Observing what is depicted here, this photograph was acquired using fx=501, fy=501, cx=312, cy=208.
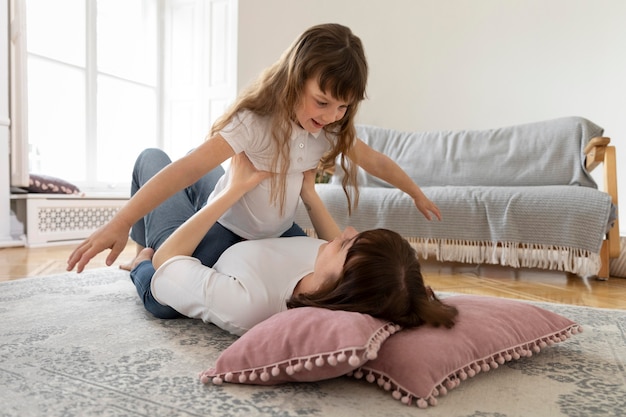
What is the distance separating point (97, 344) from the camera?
1.08 metres

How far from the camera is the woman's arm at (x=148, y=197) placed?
1.09 metres

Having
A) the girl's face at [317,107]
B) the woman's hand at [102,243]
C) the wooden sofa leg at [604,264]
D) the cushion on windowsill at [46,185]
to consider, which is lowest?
the wooden sofa leg at [604,264]

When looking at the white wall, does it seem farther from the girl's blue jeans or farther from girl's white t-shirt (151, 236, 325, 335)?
girl's white t-shirt (151, 236, 325, 335)

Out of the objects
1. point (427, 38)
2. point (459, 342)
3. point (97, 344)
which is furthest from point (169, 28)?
point (459, 342)

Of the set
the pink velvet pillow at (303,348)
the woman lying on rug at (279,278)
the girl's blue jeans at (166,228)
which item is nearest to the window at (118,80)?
the girl's blue jeans at (166,228)

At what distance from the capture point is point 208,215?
1268mm

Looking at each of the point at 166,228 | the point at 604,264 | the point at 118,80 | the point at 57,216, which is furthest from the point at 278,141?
the point at 118,80

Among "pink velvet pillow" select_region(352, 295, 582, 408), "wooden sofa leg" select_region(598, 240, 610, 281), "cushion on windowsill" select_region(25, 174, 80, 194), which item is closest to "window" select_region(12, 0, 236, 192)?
"cushion on windowsill" select_region(25, 174, 80, 194)

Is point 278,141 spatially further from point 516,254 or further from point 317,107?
point 516,254

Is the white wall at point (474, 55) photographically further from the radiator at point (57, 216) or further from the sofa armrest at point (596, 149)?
the radiator at point (57, 216)

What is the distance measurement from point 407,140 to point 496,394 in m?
2.70

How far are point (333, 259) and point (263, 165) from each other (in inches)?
18.6

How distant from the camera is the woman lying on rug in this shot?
2.94ft

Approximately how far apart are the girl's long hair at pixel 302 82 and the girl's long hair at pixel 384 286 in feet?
1.53
